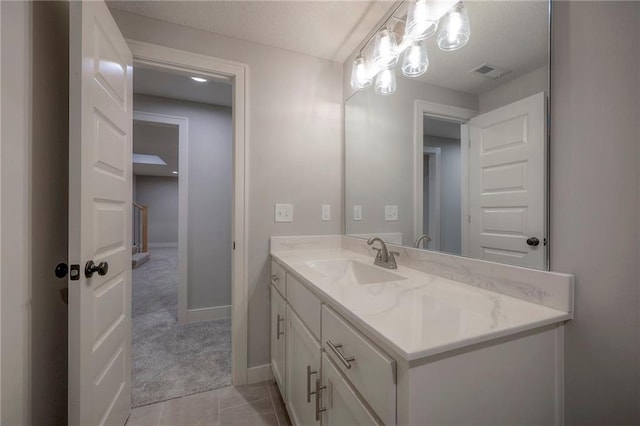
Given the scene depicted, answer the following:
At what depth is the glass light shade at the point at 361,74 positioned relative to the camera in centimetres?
158

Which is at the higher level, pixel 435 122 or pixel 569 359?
pixel 435 122

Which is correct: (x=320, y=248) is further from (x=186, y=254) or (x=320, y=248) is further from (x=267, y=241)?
(x=186, y=254)

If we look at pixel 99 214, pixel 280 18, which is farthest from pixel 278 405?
pixel 280 18

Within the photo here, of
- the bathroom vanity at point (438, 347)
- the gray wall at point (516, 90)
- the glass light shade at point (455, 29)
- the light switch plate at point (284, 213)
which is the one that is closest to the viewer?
the bathroom vanity at point (438, 347)

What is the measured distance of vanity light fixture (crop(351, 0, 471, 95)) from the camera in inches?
41.4

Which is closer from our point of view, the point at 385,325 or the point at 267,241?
the point at 385,325

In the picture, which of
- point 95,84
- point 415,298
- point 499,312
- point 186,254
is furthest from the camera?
point 186,254

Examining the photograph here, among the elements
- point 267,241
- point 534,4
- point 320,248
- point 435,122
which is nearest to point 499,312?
point 435,122

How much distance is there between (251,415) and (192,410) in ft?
1.12

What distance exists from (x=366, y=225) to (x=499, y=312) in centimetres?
101

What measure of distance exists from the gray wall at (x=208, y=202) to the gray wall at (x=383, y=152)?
1528 mm

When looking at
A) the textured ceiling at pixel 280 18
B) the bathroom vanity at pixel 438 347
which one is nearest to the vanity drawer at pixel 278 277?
the bathroom vanity at pixel 438 347

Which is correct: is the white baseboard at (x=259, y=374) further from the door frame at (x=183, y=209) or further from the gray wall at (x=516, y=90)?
the gray wall at (x=516, y=90)

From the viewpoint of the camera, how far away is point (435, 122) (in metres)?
1.19
